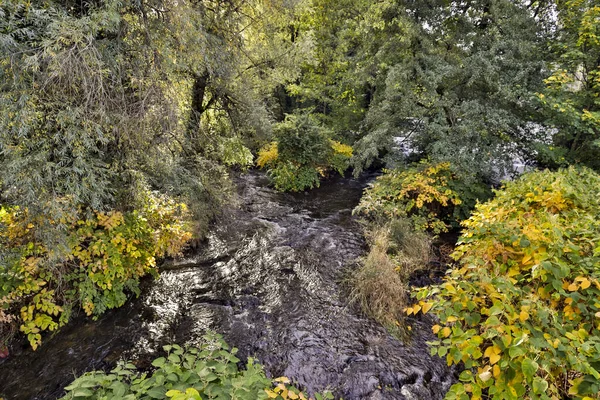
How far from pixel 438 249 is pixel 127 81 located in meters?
6.48

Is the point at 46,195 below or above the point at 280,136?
below

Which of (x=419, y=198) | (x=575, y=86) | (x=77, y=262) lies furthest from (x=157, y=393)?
(x=575, y=86)

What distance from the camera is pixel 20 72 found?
3047 millimetres

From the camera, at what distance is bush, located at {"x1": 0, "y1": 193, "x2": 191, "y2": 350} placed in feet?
12.6

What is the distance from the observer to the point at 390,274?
17.8 feet

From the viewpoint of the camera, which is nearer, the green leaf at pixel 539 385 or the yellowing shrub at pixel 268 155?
the green leaf at pixel 539 385

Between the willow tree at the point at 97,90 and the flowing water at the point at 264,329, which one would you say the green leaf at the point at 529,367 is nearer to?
the flowing water at the point at 264,329

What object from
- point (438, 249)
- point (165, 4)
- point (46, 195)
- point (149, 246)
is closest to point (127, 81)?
point (165, 4)

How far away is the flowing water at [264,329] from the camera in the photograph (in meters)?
3.87

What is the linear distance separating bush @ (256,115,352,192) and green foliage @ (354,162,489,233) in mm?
3397

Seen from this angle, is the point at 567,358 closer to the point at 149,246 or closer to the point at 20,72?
the point at 20,72

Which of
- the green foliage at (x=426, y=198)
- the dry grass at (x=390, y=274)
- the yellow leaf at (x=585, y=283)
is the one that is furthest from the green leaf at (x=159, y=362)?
the green foliage at (x=426, y=198)

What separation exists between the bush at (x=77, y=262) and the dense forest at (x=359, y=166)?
3 cm

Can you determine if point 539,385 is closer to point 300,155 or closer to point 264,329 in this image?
point 264,329
